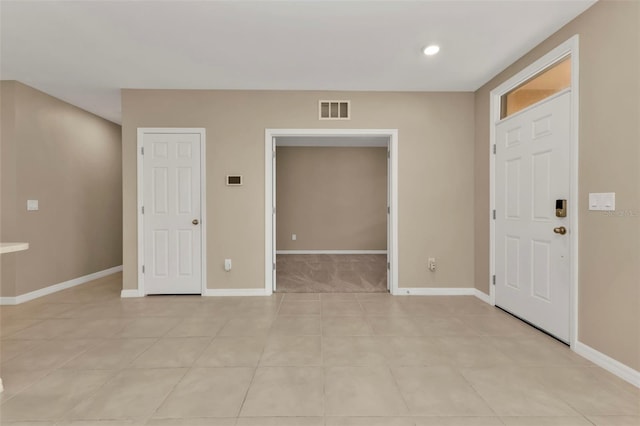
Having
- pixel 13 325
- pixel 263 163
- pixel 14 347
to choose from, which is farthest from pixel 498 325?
pixel 13 325

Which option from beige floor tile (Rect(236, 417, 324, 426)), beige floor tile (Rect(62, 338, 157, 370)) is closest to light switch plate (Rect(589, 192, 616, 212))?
beige floor tile (Rect(236, 417, 324, 426))

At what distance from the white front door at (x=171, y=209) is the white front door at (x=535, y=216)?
3.63m

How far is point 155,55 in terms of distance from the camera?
3.10m

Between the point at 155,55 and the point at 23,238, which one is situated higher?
the point at 155,55

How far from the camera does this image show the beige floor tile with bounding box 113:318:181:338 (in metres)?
2.82

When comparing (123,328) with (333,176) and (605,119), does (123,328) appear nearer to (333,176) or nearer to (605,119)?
(605,119)

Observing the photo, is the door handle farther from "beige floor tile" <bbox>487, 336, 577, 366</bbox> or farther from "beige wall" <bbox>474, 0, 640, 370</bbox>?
"beige floor tile" <bbox>487, 336, 577, 366</bbox>

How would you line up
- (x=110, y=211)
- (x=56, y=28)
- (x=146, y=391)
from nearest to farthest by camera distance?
(x=146, y=391) → (x=56, y=28) → (x=110, y=211)

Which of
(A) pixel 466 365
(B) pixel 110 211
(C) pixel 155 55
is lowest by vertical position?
(A) pixel 466 365

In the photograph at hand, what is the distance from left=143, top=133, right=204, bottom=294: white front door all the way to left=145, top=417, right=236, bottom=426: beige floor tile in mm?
2520

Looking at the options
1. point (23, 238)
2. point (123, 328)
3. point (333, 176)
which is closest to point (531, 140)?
point (123, 328)

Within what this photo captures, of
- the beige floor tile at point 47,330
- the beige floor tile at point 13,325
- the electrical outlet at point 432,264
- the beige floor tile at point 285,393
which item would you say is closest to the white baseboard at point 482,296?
the electrical outlet at point 432,264

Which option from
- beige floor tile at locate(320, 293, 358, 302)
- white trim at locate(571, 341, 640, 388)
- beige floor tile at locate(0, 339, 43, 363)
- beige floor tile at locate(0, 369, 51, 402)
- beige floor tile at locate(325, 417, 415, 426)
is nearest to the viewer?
beige floor tile at locate(325, 417, 415, 426)

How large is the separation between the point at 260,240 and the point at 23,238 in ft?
9.46
